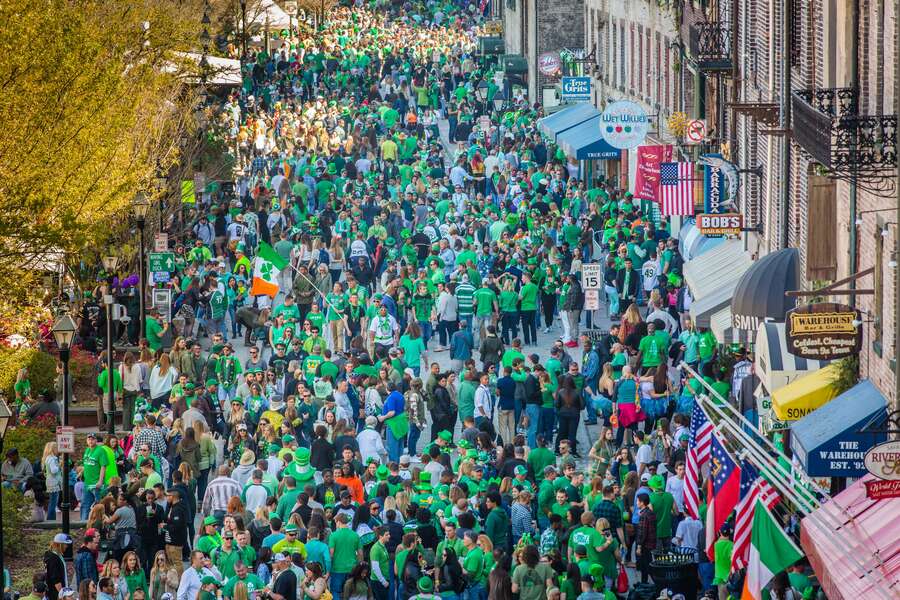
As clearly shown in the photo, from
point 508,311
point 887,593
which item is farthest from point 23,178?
point 887,593

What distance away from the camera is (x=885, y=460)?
16875 mm

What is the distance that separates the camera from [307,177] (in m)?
46.8

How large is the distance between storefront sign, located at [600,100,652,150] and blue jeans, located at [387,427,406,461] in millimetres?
16412

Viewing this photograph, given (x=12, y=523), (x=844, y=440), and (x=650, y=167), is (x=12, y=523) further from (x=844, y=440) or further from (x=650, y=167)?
(x=650, y=167)

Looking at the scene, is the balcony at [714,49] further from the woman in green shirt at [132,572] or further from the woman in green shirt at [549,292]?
the woman in green shirt at [132,572]

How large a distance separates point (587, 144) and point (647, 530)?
2818 cm

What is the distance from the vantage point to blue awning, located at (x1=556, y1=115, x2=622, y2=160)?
4934 centimetres

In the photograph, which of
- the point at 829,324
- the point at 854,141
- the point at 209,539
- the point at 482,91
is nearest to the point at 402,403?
the point at 209,539

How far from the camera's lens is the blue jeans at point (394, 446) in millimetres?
27438

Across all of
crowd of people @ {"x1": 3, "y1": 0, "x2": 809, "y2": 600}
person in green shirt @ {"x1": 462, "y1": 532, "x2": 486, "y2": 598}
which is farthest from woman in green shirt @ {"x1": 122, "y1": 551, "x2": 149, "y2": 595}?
person in green shirt @ {"x1": 462, "y1": 532, "x2": 486, "y2": 598}

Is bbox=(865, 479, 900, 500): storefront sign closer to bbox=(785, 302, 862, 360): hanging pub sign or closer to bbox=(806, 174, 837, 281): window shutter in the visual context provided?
bbox=(785, 302, 862, 360): hanging pub sign

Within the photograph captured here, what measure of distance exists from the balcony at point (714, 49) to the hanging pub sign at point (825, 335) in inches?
630

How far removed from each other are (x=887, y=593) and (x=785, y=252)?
35.1ft

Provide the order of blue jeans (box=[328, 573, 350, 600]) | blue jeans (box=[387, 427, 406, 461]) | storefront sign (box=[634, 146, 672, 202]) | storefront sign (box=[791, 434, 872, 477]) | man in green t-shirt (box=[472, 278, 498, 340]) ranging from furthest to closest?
storefront sign (box=[634, 146, 672, 202]), man in green t-shirt (box=[472, 278, 498, 340]), blue jeans (box=[387, 427, 406, 461]), blue jeans (box=[328, 573, 350, 600]), storefront sign (box=[791, 434, 872, 477])
